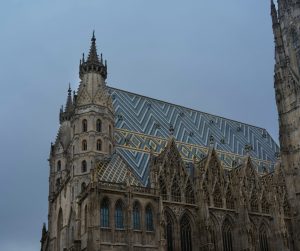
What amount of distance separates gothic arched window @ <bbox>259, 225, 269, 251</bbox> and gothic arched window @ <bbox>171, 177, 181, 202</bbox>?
13.0 meters

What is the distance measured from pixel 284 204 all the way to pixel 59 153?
30.9 m

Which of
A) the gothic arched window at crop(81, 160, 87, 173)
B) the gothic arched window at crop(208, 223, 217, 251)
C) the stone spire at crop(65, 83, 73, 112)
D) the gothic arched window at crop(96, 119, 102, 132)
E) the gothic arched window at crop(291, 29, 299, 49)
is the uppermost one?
the gothic arched window at crop(291, 29, 299, 49)

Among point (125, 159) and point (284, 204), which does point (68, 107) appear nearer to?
point (125, 159)

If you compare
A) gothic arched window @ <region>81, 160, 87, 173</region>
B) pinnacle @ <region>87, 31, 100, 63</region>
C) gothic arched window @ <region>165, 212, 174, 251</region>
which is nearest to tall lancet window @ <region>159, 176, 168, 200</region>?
gothic arched window @ <region>165, 212, 174, 251</region>

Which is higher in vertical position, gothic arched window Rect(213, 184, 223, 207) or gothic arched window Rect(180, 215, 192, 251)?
gothic arched window Rect(213, 184, 223, 207)

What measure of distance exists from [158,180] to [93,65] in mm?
16419

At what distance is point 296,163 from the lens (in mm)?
65250

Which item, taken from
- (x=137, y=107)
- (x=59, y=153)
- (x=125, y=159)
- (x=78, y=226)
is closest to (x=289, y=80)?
(x=137, y=107)

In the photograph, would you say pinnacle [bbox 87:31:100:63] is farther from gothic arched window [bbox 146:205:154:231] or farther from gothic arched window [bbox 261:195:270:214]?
gothic arched window [bbox 261:195:270:214]

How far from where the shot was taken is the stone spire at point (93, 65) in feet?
183

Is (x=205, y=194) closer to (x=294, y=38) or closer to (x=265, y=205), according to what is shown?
(x=265, y=205)

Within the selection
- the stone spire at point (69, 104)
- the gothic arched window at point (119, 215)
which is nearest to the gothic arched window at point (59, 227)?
the gothic arched window at point (119, 215)

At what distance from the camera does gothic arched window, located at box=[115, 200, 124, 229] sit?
149 feet

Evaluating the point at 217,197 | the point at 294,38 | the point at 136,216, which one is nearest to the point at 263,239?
the point at 217,197
